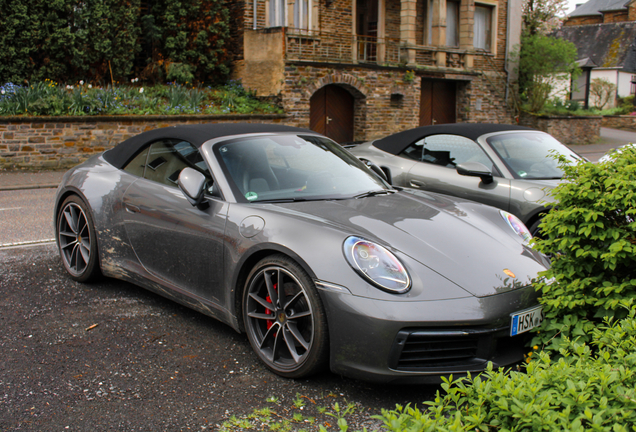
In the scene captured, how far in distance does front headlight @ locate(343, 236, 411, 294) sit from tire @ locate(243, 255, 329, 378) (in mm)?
280

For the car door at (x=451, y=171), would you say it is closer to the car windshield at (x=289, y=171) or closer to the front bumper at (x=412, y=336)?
the car windshield at (x=289, y=171)

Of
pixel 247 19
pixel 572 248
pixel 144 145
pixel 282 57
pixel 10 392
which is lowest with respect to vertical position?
pixel 10 392

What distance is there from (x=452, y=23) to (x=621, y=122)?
1471cm

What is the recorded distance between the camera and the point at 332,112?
2177 cm

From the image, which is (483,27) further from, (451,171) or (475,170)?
(475,170)

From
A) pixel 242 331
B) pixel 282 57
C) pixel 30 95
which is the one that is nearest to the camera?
pixel 242 331

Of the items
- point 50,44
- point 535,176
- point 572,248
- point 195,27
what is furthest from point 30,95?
point 572,248

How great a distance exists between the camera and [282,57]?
19516 millimetres

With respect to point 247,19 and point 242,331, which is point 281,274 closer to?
point 242,331

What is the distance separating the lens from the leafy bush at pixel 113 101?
49.4 ft

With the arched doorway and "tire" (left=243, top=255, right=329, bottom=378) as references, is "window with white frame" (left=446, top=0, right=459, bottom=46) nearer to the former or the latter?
the arched doorway

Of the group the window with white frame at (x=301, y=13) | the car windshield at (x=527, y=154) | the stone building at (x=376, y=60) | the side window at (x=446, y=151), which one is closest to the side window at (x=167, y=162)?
the side window at (x=446, y=151)

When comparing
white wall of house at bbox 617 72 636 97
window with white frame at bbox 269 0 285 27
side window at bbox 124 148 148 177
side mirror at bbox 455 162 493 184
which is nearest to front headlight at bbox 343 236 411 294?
side window at bbox 124 148 148 177

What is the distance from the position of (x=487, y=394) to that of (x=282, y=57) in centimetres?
1834
